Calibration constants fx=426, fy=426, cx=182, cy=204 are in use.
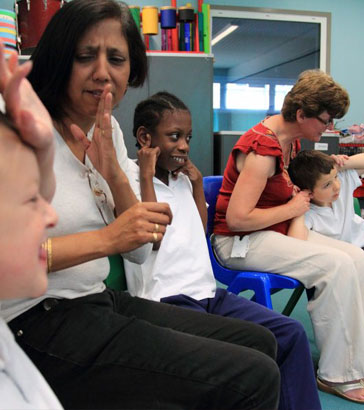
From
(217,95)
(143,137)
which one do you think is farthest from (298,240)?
(217,95)

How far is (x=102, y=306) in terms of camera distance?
2.87 ft

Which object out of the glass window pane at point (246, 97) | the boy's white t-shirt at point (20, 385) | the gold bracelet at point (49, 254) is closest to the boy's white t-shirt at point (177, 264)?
the gold bracelet at point (49, 254)

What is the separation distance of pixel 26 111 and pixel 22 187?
0.27 ft

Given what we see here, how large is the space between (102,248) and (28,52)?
2582 mm

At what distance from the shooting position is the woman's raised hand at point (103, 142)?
0.87 m

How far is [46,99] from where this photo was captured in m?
0.95

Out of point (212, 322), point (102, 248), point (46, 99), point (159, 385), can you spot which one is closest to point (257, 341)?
point (212, 322)

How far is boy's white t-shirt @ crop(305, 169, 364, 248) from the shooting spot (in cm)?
179

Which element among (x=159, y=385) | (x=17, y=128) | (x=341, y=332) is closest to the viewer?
(x=17, y=128)

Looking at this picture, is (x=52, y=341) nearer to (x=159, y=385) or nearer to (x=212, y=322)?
(x=159, y=385)

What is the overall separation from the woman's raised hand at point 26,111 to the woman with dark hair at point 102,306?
0.33 m

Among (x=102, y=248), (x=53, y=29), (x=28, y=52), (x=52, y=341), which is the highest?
(x=28, y=52)

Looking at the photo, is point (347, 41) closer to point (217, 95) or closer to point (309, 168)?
point (217, 95)

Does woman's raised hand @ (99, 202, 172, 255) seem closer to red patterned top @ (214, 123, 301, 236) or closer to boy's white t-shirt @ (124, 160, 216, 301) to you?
boy's white t-shirt @ (124, 160, 216, 301)
